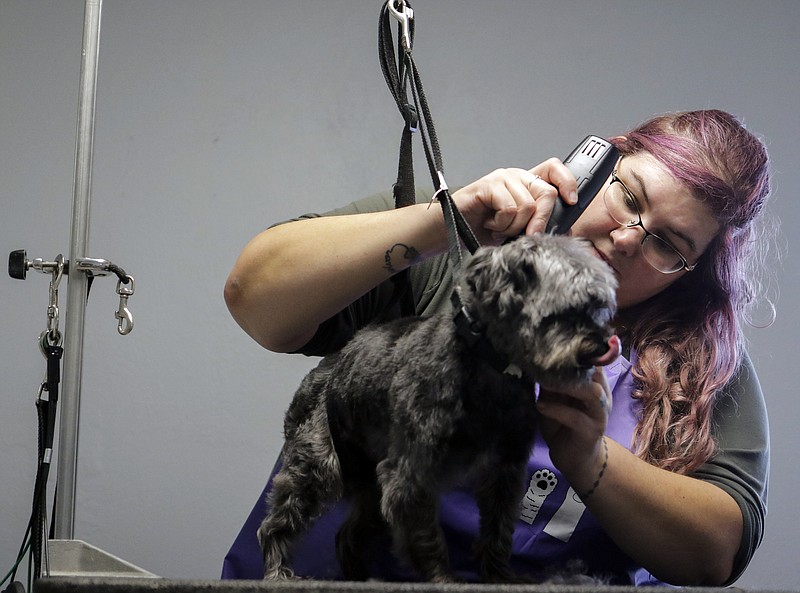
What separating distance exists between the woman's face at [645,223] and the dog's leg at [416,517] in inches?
18.2

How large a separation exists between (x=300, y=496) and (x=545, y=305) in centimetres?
36

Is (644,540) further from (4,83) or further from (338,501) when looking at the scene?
(4,83)

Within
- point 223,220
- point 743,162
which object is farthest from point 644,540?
point 223,220

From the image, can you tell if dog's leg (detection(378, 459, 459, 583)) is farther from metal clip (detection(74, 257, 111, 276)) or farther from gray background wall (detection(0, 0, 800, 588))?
gray background wall (detection(0, 0, 800, 588))

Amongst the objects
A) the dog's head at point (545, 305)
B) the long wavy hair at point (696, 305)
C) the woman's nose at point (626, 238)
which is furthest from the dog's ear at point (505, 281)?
the long wavy hair at point (696, 305)

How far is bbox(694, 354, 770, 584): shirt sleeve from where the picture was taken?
3.85 ft

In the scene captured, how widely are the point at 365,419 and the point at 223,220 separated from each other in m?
1.66

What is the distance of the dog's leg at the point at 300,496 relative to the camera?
0.89 metres

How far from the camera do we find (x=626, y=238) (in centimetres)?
109

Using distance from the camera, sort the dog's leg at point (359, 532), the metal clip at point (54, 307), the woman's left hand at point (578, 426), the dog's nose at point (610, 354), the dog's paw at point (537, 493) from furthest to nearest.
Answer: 1. the metal clip at point (54, 307)
2. the dog's paw at point (537, 493)
3. the dog's leg at point (359, 532)
4. the woman's left hand at point (578, 426)
5. the dog's nose at point (610, 354)

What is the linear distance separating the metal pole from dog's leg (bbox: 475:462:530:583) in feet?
2.59

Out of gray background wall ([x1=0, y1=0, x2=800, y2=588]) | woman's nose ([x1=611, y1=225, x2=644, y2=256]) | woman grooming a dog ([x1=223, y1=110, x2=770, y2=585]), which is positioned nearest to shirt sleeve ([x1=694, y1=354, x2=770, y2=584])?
woman grooming a dog ([x1=223, y1=110, x2=770, y2=585])

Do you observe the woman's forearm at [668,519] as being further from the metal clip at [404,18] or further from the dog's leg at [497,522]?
the metal clip at [404,18]

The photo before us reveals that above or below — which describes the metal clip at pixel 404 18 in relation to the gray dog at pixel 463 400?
above
